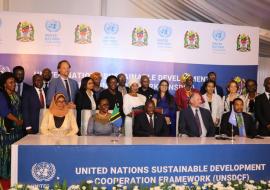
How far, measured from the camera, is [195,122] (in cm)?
464

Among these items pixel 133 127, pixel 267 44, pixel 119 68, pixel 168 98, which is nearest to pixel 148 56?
pixel 119 68

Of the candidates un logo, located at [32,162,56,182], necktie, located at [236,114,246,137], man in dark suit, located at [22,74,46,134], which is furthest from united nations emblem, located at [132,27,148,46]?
un logo, located at [32,162,56,182]

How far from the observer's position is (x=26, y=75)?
6039 millimetres

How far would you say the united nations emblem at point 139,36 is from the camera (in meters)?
6.27

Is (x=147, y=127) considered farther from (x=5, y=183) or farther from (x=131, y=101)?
(x=5, y=183)

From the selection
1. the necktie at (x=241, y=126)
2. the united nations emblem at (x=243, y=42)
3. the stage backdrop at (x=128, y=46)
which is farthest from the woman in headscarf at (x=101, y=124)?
the united nations emblem at (x=243, y=42)

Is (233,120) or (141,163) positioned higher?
(233,120)

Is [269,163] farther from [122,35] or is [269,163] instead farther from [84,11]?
[84,11]

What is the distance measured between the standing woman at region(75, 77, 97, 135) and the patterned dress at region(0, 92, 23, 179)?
844 mm

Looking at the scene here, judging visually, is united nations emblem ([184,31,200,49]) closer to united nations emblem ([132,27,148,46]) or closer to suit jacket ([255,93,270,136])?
united nations emblem ([132,27,148,46])

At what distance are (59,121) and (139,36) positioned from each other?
2.50 meters

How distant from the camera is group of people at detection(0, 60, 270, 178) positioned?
15.0 ft

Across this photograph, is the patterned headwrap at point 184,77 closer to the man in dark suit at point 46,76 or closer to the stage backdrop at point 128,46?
the stage backdrop at point 128,46

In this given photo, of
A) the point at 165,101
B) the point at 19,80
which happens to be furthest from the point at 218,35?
the point at 19,80
